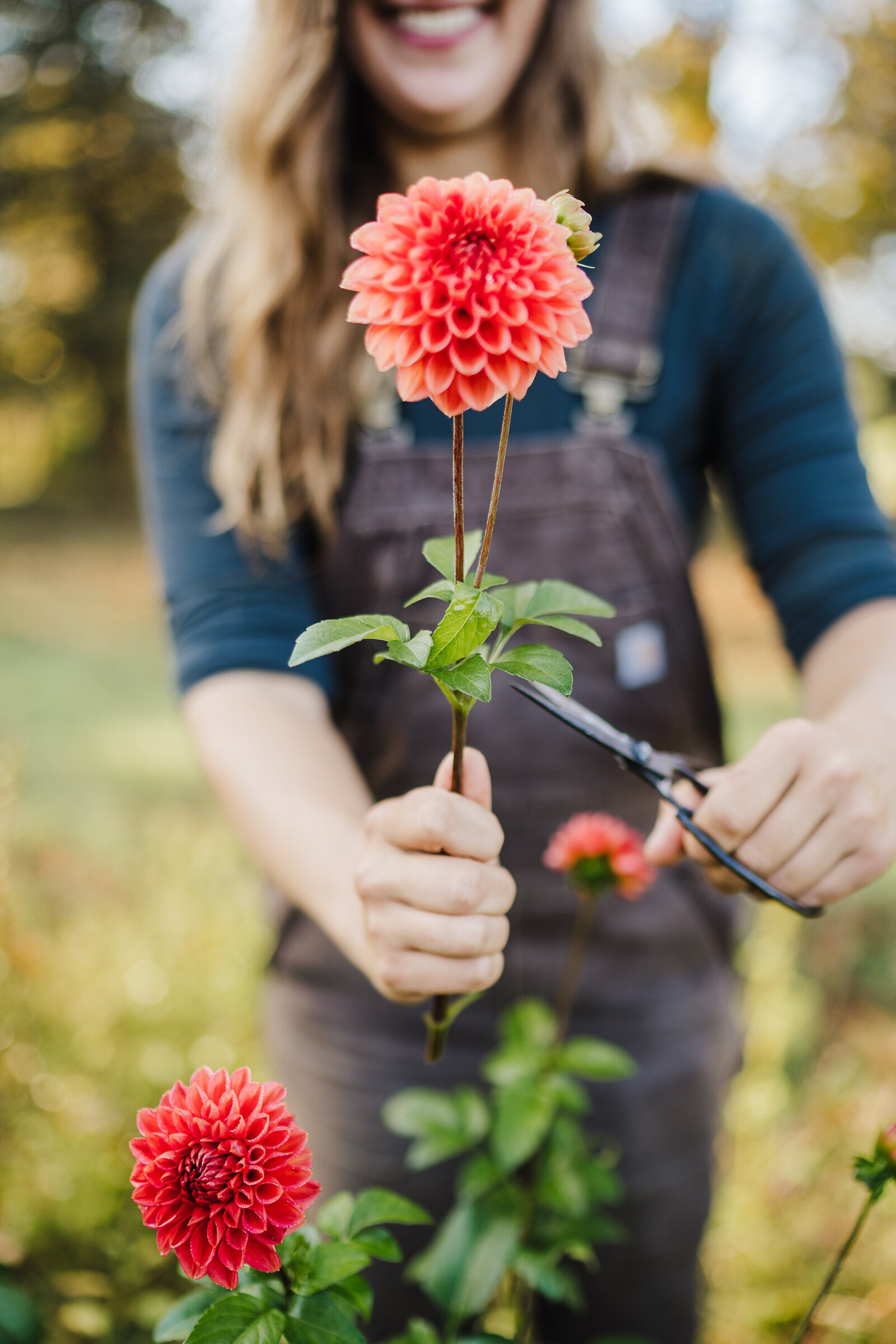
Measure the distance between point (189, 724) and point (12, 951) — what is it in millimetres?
1201

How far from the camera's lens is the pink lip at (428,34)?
1.09 m

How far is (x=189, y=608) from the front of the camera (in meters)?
1.11

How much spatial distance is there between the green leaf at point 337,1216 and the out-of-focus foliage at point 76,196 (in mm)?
12738

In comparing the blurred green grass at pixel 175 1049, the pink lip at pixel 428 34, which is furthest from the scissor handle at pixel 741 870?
the pink lip at pixel 428 34

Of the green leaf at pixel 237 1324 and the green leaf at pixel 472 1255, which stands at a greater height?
the green leaf at pixel 237 1324

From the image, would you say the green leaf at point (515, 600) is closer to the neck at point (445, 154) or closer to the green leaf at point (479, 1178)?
the green leaf at point (479, 1178)

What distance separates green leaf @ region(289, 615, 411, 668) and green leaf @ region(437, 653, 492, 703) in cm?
3

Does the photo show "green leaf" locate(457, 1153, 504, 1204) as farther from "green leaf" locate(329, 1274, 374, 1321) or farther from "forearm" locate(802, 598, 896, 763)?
"forearm" locate(802, 598, 896, 763)

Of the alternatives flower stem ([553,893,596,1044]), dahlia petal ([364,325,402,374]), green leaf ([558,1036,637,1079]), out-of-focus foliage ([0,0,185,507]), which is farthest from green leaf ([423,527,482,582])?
out-of-focus foliage ([0,0,185,507])

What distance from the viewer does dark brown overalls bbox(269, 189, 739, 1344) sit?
1.17 m

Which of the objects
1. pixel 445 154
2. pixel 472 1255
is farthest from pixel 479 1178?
pixel 445 154

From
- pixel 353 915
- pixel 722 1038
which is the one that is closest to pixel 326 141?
pixel 353 915

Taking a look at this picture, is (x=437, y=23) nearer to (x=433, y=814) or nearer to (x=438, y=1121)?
(x=433, y=814)

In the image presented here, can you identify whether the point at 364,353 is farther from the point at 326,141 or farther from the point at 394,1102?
the point at 394,1102
